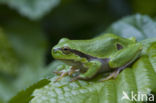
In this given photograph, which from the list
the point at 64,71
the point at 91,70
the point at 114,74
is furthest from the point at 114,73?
the point at 64,71

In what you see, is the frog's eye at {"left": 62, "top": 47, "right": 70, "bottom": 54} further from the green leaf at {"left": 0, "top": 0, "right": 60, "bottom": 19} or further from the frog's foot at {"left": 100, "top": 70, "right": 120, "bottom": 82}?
the green leaf at {"left": 0, "top": 0, "right": 60, "bottom": 19}

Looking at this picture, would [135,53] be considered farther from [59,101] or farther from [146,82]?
[59,101]

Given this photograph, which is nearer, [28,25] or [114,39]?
[114,39]

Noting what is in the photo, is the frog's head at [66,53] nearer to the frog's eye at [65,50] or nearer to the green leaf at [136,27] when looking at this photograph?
the frog's eye at [65,50]

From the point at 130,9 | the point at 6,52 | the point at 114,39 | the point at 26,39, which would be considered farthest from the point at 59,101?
the point at 130,9

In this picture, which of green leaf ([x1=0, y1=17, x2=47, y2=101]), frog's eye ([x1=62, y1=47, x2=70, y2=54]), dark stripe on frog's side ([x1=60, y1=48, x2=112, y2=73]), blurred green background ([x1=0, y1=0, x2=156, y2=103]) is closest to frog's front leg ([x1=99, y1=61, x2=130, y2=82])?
dark stripe on frog's side ([x1=60, y1=48, x2=112, y2=73])

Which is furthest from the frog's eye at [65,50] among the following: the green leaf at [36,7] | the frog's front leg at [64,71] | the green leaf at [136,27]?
the green leaf at [36,7]
